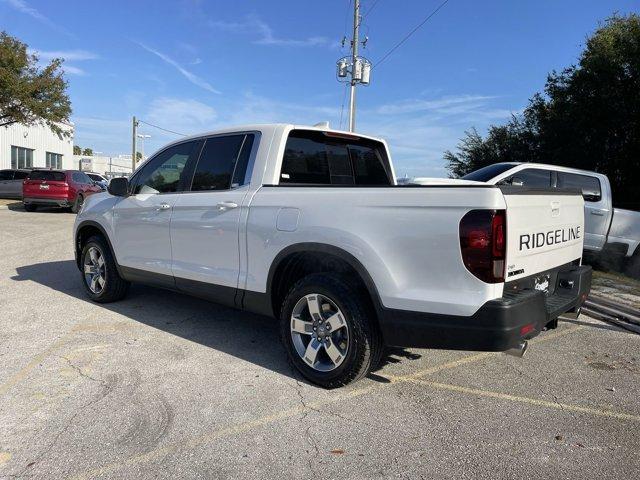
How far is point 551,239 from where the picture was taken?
11.8ft

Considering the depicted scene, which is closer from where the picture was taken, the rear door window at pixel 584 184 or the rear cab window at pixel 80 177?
the rear door window at pixel 584 184

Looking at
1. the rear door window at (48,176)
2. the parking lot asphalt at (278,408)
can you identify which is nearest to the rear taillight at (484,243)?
the parking lot asphalt at (278,408)

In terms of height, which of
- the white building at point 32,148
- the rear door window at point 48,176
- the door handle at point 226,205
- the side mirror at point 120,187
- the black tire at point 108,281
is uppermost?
the white building at point 32,148

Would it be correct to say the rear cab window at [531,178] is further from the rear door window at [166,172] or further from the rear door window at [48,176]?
the rear door window at [48,176]

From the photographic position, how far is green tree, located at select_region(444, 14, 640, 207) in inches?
579

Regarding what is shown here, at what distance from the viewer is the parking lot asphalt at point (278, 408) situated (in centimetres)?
271

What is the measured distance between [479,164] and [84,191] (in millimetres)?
15172

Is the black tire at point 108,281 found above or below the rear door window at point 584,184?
below

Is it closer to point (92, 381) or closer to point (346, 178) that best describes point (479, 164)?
point (346, 178)

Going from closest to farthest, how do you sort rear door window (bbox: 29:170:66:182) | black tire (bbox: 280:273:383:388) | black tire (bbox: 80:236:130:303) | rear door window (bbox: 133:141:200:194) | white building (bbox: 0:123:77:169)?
black tire (bbox: 280:273:383:388), rear door window (bbox: 133:141:200:194), black tire (bbox: 80:236:130:303), rear door window (bbox: 29:170:66:182), white building (bbox: 0:123:77:169)

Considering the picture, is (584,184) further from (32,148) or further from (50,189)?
(32,148)

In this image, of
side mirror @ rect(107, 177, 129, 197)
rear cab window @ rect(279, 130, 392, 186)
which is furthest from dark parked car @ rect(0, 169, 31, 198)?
rear cab window @ rect(279, 130, 392, 186)

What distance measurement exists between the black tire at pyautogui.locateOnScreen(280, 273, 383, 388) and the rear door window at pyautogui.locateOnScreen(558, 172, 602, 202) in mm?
6897

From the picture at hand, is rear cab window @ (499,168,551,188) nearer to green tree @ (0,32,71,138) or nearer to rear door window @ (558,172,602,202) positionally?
rear door window @ (558,172,602,202)
